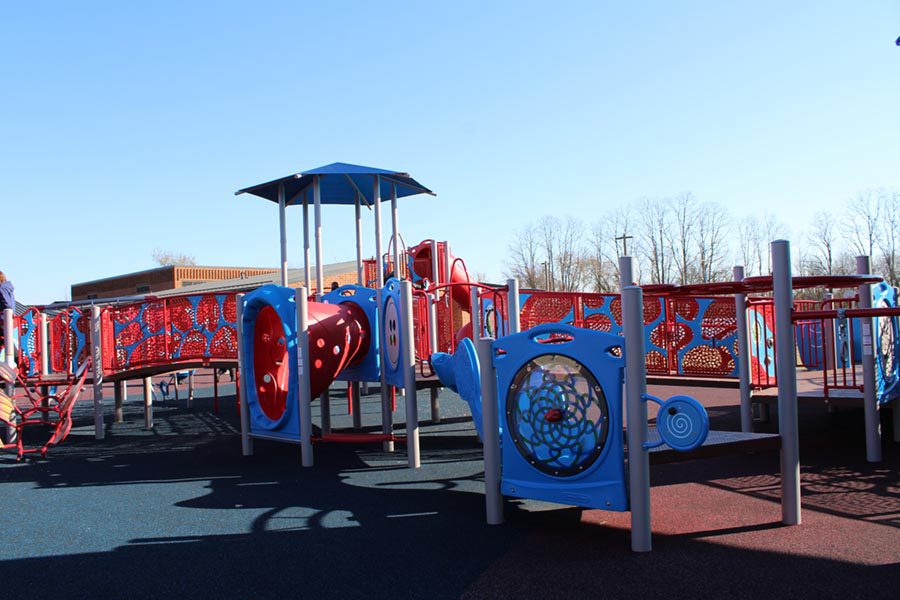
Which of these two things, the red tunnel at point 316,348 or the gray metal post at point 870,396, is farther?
the red tunnel at point 316,348

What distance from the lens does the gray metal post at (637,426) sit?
4719 millimetres

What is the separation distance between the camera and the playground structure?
16.4 feet

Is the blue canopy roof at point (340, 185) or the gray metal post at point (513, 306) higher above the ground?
the blue canopy roof at point (340, 185)

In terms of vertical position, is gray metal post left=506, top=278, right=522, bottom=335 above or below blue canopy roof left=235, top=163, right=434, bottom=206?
below

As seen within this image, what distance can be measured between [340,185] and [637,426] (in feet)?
29.5

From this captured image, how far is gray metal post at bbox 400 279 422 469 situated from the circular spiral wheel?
2.87 metres

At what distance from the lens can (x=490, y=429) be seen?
18.0 feet

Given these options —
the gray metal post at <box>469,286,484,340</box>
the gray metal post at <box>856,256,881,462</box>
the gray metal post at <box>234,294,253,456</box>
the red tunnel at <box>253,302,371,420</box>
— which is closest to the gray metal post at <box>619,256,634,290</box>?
the gray metal post at <box>469,286,484,340</box>

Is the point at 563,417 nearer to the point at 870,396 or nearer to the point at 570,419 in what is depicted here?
the point at 570,419

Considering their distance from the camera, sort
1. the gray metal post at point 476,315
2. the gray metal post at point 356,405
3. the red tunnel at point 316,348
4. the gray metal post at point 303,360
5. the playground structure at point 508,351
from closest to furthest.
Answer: the playground structure at point 508,351 < the gray metal post at point 303,360 < the gray metal post at point 476,315 < the red tunnel at point 316,348 < the gray metal post at point 356,405

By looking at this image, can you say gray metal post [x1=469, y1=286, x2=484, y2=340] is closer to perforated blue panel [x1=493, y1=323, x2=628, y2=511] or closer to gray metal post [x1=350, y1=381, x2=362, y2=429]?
gray metal post [x1=350, y1=381, x2=362, y2=429]

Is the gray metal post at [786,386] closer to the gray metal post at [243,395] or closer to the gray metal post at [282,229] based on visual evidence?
the gray metal post at [243,395]

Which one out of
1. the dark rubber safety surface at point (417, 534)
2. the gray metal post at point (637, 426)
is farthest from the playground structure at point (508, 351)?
the dark rubber safety surface at point (417, 534)

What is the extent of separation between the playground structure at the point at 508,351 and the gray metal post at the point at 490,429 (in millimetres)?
11
